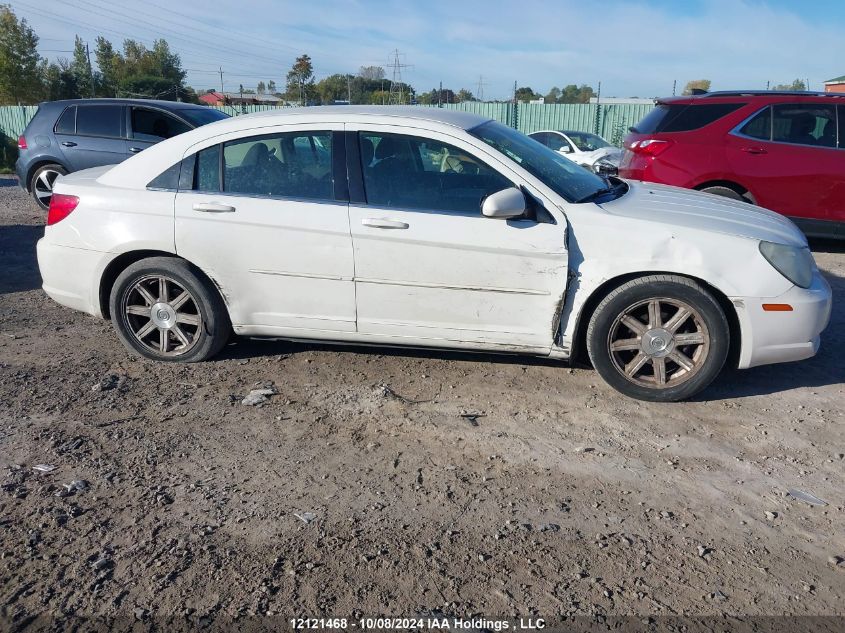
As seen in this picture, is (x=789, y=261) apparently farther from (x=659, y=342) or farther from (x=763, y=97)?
(x=763, y=97)

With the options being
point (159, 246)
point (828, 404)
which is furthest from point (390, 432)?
point (828, 404)

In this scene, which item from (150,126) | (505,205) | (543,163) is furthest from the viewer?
(150,126)

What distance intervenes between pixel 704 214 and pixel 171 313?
3537 millimetres

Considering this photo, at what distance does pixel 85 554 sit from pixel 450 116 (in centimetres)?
338

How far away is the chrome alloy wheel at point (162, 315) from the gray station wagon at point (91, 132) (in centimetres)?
556

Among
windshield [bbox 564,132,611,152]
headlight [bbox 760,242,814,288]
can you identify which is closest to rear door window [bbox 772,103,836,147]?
headlight [bbox 760,242,814,288]

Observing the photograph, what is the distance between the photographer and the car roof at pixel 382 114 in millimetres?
4637

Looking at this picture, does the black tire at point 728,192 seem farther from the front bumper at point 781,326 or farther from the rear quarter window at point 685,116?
the front bumper at point 781,326

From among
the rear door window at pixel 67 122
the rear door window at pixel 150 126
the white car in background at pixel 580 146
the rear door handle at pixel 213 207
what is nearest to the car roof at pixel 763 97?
the rear door handle at pixel 213 207

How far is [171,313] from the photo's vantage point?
4.90m

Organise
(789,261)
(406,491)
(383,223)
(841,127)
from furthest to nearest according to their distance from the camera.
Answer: (841,127), (383,223), (789,261), (406,491)

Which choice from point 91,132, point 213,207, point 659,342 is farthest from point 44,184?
point 659,342

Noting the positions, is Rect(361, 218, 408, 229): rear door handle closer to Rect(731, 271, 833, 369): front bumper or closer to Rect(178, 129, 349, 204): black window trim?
Rect(178, 129, 349, 204): black window trim

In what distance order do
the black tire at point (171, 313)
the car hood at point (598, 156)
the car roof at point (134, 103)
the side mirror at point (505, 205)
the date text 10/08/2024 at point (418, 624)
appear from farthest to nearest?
1. the car hood at point (598, 156)
2. the car roof at point (134, 103)
3. the black tire at point (171, 313)
4. the side mirror at point (505, 205)
5. the date text 10/08/2024 at point (418, 624)
